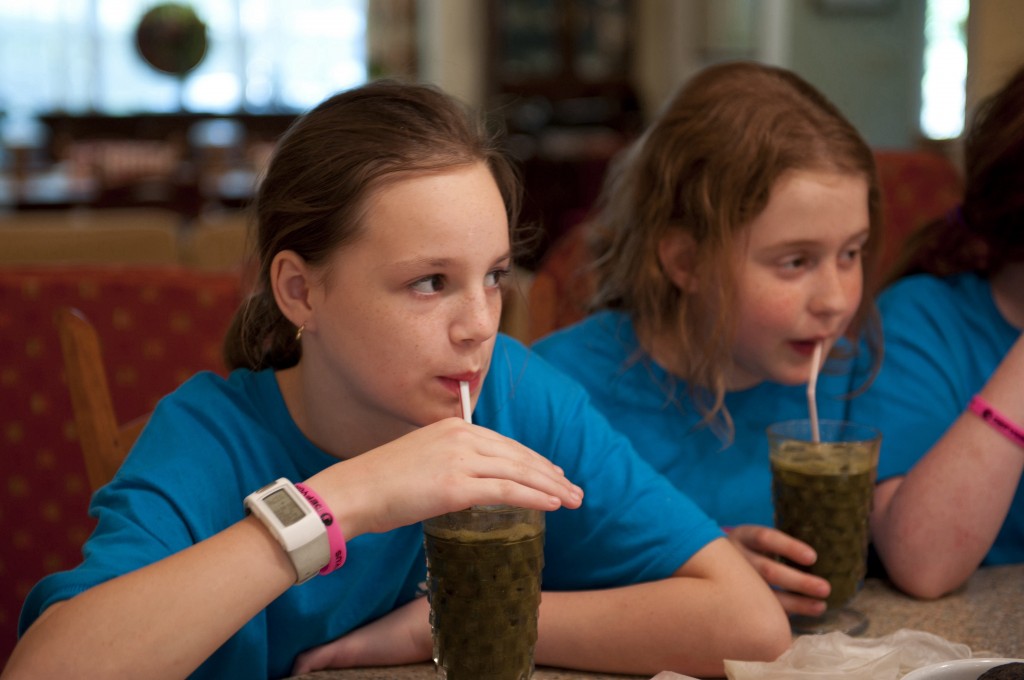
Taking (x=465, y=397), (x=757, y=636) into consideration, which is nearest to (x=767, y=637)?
(x=757, y=636)

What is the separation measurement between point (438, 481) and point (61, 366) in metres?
1.43

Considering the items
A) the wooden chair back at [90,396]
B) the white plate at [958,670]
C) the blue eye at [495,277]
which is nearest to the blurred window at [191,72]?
the wooden chair back at [90,396]

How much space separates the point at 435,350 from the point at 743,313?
494mm

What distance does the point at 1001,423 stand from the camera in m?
1.21

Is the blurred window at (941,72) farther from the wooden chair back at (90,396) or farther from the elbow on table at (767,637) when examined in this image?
the wooden chair back at (90,396)

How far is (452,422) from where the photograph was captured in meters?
0.89

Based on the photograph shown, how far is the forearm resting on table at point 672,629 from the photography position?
1.00 m

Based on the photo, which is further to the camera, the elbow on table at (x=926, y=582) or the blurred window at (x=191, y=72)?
the blurred window at (x=191, y=72)

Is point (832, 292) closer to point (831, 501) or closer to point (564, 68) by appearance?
point (831, 501)

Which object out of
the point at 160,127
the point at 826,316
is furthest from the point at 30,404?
the point at 160,127

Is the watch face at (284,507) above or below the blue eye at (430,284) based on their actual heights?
below

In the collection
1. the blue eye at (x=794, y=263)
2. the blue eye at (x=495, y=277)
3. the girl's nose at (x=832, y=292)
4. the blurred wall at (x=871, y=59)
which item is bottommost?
the girl's nose at (x=832, y=292)

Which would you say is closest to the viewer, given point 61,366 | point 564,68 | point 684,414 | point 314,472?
point 314,472

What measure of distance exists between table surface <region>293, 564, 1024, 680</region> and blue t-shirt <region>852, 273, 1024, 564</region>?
0.17m
